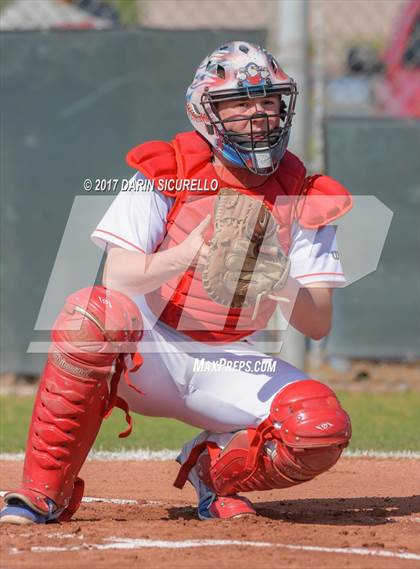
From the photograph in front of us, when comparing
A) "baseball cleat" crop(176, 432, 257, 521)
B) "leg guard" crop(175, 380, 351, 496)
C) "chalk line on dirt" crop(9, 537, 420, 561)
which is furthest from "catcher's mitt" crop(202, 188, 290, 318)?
"chalk line on dirt" crop(9, 537, 420, 561)

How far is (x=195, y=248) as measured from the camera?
3.61 meters

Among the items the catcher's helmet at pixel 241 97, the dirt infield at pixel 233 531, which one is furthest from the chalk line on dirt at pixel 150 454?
the catcher's helmet at pixel 241 97

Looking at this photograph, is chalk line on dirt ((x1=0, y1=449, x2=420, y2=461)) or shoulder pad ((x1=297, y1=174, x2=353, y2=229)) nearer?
shoulder pad ((x1=297, y1=174, x2=353, y2=229))

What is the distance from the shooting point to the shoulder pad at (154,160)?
13.0 ft

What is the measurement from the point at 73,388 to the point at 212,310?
64 cm

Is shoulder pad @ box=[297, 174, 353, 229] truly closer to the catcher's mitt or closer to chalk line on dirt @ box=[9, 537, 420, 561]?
the catcher's mitt

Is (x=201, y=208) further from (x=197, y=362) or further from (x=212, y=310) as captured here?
(x=197, y=362)

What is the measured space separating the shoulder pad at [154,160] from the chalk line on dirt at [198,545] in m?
1.20

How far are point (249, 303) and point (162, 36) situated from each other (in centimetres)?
406

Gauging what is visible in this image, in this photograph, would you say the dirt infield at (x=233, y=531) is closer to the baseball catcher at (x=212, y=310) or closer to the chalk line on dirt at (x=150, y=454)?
the baseball catcher at (x=212, y=310)

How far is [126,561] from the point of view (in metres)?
Answer: 3.18

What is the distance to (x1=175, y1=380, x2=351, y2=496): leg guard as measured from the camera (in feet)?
11.9

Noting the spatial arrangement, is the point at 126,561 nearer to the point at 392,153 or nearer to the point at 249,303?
the point at 249,303

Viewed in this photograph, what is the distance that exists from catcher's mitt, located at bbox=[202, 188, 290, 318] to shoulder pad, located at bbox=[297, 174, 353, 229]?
26 cm
